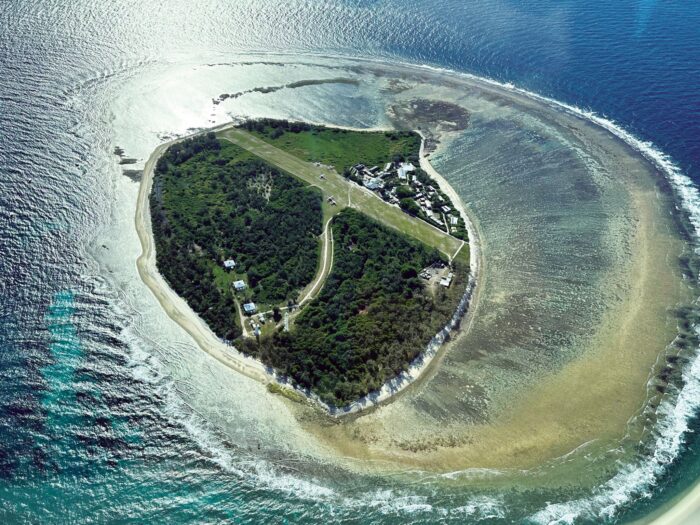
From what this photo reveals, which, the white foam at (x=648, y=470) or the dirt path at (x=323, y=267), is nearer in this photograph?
the white foam at (x=648, y=470)

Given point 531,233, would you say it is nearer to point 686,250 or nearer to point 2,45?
point 686,250

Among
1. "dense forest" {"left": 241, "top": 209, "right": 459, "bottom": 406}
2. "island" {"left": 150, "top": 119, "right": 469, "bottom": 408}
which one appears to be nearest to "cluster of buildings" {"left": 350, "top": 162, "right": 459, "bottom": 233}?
"island" {"left": 150, "top": 119, "right": 469, "bottom": 408}

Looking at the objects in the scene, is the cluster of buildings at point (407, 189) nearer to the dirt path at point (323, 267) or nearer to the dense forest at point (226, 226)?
the dense forest at point (226, 226)

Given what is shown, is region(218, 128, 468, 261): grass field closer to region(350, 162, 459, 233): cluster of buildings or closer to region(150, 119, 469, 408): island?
region(150, 119, 469, 408): island

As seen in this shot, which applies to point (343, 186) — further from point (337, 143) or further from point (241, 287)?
point (241, 287)

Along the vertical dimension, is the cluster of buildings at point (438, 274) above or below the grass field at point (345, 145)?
below

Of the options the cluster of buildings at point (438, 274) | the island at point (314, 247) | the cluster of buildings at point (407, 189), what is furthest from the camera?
the cluster of buildings at point (407, 189)

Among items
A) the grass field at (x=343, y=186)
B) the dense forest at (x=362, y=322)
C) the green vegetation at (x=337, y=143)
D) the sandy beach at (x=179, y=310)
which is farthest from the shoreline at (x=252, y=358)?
the green vegetation at (x=337, y=143)

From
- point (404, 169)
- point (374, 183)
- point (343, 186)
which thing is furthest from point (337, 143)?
point (374, 183)
